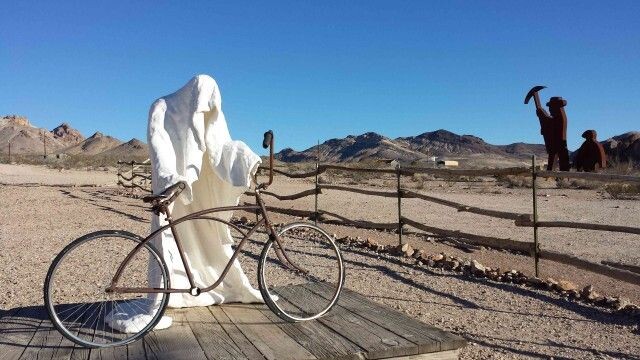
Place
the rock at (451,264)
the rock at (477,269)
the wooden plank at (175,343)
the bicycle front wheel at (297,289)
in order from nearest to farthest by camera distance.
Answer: the wooden plank at (175,343)
the bicycle front wheel at (297,289)
the rock at (477,269)
the rock at (451,264)

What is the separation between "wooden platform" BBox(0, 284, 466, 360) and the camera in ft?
10.5

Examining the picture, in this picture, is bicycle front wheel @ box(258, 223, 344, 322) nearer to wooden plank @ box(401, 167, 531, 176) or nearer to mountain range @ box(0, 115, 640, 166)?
wooden plank @ box(401, 167, 531, 176)

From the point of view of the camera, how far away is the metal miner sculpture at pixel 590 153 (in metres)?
18.1

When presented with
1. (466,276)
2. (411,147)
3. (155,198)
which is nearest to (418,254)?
(466,276)

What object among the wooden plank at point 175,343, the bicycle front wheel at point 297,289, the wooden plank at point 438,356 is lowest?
the wooden plank at point 438,356

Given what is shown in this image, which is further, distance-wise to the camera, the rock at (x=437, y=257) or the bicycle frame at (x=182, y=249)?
the rock at (x=437, y=257)

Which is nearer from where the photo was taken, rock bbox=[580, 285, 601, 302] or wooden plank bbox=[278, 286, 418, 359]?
wooden plank bbox=[278, 286, 418, 359]

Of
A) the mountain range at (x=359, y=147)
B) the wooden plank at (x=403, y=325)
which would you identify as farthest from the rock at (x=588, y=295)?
the mountain range at (x=359, y=147)

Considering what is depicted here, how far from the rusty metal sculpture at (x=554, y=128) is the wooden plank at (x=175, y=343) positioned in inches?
611

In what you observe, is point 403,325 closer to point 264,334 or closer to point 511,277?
point 264,334

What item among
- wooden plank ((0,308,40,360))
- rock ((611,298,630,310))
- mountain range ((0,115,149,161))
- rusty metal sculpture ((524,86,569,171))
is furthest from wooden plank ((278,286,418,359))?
mountain range ((0,115,149,161))

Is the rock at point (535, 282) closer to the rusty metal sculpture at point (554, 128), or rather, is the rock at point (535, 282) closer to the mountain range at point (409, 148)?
the rusty metal sculpture at point (554, 128)

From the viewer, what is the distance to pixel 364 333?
11.6 feet

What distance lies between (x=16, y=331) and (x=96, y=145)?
519 feet
